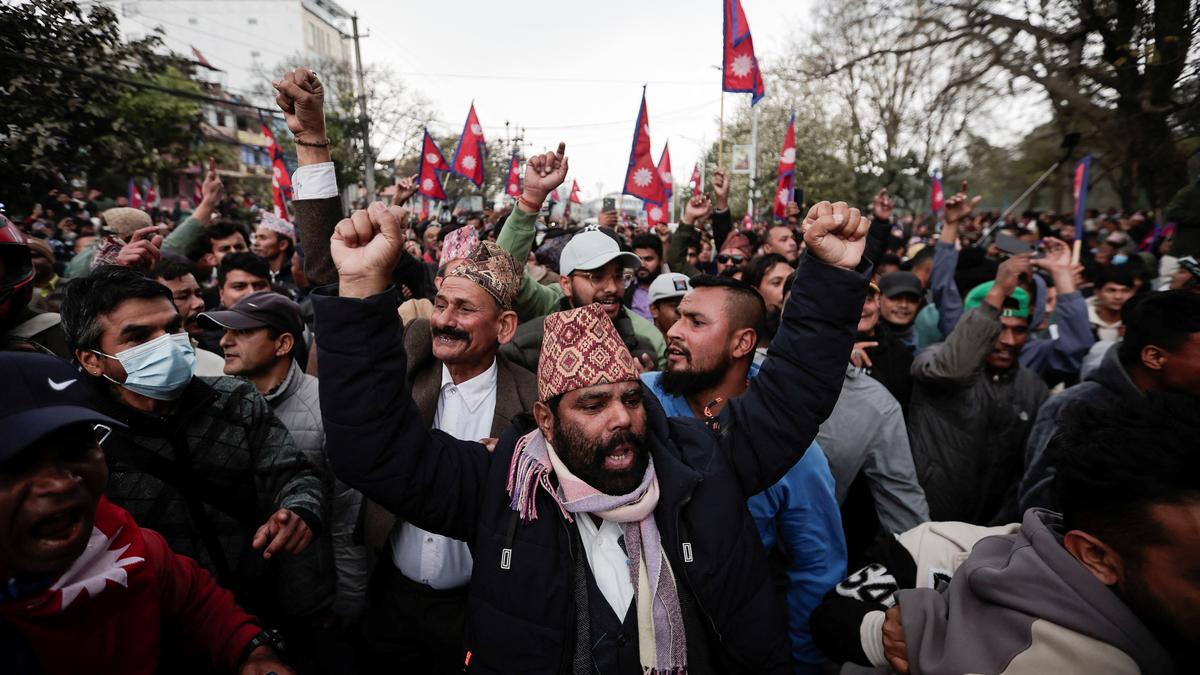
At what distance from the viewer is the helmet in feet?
6.00

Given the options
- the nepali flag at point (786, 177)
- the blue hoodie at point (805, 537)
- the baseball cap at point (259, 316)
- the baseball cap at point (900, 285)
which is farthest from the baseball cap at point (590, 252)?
the nepali flag at point (786, 177)

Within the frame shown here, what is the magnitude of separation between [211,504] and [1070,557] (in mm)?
2538

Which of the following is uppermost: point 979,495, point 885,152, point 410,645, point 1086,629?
point 885,152

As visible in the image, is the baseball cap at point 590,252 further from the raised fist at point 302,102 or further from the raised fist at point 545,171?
the raised fist at point 302,102

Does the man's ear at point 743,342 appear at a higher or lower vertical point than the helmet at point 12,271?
lower

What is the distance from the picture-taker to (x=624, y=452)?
1.74 meters

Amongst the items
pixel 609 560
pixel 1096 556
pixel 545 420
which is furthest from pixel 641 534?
pixel 1096 556

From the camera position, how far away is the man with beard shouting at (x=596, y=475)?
1.60 m

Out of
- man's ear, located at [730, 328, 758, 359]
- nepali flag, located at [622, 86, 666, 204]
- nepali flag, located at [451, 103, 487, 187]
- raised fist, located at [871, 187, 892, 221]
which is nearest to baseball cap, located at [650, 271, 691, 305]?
man's ear, located at [730, 328, 758, 359]

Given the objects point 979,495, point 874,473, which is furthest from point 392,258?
point 979,495

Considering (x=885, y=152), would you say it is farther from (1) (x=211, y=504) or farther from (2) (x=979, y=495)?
(1) (x=211, y=504)

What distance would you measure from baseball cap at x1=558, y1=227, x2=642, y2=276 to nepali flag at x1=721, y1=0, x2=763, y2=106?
7.70 m

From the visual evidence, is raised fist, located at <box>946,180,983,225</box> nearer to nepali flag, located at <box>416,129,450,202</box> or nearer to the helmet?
the helmet

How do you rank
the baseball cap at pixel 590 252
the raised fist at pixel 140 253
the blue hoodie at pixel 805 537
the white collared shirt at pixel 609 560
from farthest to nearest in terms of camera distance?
the baseball cap at pixel 590 252, the raised fist at pixel 140 253, the blue hoodie at pixel 805 537, the white collared shirt at pixel 609 560
